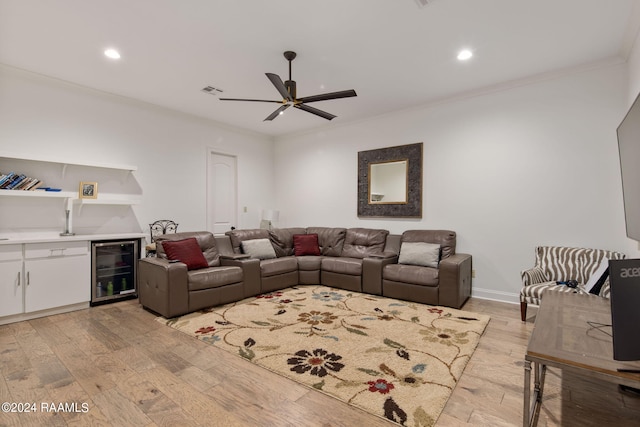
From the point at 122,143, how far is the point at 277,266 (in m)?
2.90

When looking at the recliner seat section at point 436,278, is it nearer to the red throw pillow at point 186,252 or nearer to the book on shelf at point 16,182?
the red throw pillow at point 186,252

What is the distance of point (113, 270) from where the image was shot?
13.7 ft

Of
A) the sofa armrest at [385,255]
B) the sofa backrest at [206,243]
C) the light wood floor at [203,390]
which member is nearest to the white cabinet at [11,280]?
the light wood floor at [203,390]

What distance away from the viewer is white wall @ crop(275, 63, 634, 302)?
11.2ft

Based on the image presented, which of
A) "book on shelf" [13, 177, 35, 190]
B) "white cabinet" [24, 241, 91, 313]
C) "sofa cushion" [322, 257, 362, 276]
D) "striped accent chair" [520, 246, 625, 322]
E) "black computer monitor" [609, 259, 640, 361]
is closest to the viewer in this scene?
"black computer monitor" [609, 259, 640, 361]

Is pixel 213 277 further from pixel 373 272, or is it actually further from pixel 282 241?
pixel 373 272

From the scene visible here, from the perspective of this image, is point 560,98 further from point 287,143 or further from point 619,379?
point 287,143

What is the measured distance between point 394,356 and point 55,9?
4.02 metres

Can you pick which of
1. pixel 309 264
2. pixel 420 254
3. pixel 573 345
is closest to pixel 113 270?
pixel 309 264

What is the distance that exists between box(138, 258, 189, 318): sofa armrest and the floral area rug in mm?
135

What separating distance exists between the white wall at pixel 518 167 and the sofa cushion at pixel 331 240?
592mm

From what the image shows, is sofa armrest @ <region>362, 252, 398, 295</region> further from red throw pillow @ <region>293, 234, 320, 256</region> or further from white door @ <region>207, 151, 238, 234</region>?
white door @ <region>207, 151, 238, 234</region>

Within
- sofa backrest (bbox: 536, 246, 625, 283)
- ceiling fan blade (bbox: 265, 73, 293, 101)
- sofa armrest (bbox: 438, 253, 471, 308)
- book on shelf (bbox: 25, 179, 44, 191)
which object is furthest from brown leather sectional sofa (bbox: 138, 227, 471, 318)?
ceiling fan blade (bbox: 265, 73, 293, 101)

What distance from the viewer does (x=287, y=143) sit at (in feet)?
21.7
